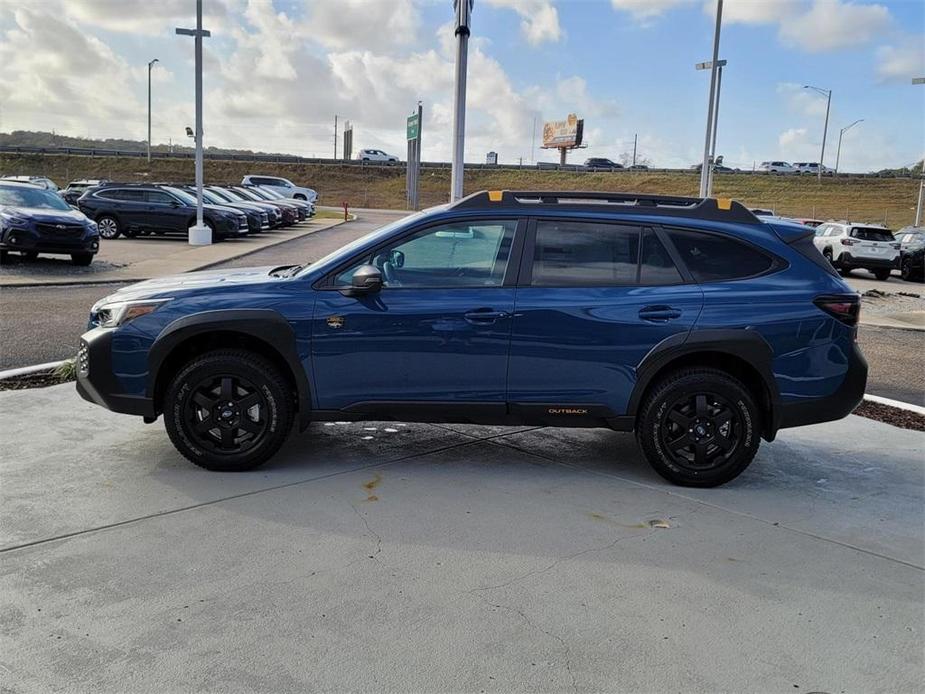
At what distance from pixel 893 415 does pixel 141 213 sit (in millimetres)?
21920

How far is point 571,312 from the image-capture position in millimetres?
4812

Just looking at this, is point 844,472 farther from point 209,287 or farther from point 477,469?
point 209,287

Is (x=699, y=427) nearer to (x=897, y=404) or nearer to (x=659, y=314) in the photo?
(x=659, y=314)

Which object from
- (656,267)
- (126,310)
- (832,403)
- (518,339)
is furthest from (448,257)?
(832,403)

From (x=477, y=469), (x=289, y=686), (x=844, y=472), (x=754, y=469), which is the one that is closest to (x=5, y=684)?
(x=289, y=686)

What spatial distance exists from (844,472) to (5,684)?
16.1 feet

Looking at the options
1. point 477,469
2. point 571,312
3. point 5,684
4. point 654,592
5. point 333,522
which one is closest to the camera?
point 5,684

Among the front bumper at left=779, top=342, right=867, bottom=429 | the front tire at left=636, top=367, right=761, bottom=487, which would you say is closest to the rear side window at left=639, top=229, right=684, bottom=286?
the front tire at left=636, top=367, right=761, bottom=487

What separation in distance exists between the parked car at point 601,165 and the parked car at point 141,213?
61112mm

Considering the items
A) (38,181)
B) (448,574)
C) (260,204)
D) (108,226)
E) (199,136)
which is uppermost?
(199,136)

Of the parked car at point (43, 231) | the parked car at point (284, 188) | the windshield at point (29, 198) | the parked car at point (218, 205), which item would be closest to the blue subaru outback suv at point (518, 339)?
the parked car at point (43, 231)

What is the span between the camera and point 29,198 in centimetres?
1703

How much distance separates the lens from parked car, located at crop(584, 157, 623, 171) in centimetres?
8091

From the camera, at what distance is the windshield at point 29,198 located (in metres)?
16.8
